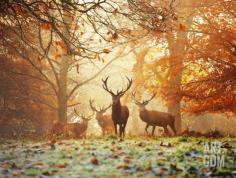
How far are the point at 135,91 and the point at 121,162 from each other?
12.7 meters

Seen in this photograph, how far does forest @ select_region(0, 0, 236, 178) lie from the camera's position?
7.62 meters

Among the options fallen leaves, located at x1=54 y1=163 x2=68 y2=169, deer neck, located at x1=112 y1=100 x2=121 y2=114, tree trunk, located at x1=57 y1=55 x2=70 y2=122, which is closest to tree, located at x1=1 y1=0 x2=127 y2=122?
tree trunk, located at x1=57 y1=55 x2=70 y2=122

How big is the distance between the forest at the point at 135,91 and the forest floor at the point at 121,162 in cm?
2

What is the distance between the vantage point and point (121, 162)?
767 cm

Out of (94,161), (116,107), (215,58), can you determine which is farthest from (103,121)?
(94,161)

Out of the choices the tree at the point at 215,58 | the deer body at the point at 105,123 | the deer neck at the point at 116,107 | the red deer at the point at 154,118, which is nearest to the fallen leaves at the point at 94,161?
the tree at the point at 215,58

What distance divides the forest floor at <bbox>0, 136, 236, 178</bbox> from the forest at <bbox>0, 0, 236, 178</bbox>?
17 mm

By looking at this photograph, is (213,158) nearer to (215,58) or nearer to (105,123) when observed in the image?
(215,58)

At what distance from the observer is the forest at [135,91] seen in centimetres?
762

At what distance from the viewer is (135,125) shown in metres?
36.6

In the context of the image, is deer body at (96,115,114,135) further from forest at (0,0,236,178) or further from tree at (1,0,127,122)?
tree at (1,0,127,122)

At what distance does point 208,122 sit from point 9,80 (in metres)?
29.2

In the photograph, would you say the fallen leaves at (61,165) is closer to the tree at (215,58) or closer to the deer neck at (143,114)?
the tree at (215,58)

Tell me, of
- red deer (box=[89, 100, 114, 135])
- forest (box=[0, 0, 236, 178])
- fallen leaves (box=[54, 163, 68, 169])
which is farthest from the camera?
red deer (box=[89, 100, 114, 135])
